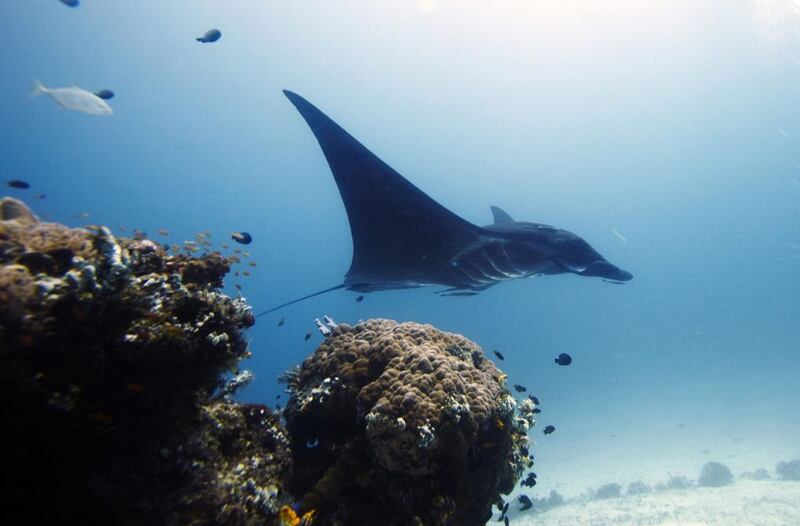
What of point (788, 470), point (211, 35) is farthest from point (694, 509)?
point (211, 35)

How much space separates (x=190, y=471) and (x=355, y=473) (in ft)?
5.79

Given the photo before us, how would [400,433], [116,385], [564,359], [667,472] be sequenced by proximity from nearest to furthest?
[116,385] < [400,433] < [564,359] < [667,472]

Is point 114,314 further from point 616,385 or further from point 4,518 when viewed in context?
point 616,385

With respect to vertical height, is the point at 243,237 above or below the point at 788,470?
above

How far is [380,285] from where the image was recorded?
5.64 metres

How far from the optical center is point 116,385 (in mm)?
2686

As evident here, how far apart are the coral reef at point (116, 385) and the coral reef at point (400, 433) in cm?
93

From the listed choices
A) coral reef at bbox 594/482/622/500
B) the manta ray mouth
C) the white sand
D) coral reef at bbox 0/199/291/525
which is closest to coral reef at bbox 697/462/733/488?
the white sand

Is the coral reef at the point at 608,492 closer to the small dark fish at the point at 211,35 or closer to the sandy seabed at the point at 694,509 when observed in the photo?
the sandy seabed at the point at 694,509

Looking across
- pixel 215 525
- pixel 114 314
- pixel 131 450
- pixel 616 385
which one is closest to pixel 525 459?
pixel 215 525

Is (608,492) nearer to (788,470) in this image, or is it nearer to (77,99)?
(788,470)

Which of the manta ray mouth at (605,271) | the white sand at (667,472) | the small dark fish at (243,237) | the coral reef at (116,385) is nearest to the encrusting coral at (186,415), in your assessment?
the coral reef at (116,385)

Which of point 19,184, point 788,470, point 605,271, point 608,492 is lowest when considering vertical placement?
point 608,492

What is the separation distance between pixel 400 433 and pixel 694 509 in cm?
1845
